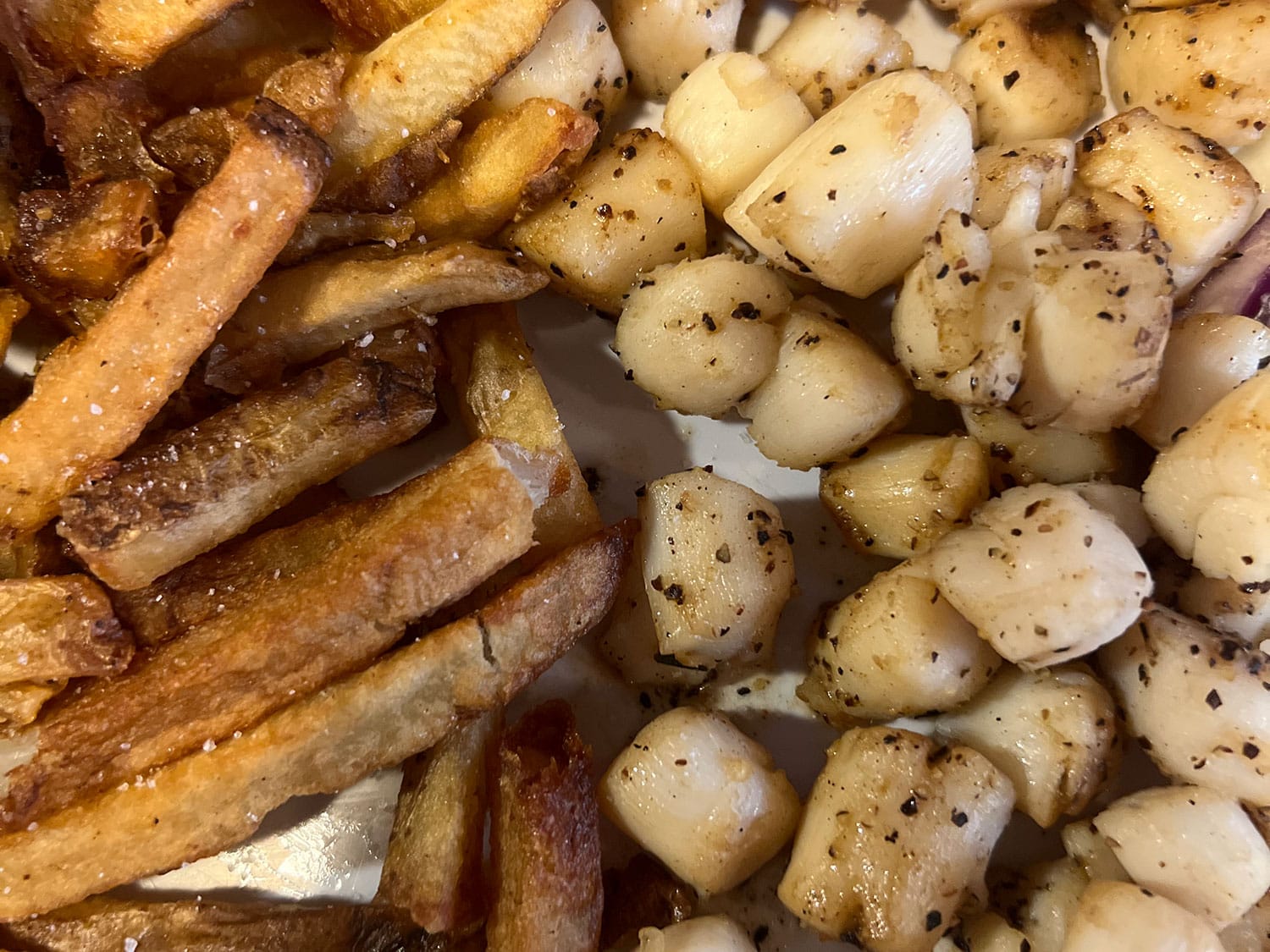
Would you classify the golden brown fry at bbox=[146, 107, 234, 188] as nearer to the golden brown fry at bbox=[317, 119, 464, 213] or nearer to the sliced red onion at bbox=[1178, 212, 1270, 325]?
the golden brown fry at bbox=[317, 119, 464, 213]

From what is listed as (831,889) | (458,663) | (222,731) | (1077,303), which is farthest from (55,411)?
(1077,303)

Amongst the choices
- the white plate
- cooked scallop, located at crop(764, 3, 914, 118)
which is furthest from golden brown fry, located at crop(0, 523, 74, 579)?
cooked scallop, located at crop(764, 3, 914, 118)

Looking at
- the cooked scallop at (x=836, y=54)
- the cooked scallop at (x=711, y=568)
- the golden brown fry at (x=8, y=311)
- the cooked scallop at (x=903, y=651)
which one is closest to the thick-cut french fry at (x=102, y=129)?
the golden brown fry at (x=8, y=311)

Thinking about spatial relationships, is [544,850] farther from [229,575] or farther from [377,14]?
[377,14]

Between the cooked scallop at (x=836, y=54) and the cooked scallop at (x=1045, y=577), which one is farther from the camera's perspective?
the cooked scallop at (x=836, y=54)

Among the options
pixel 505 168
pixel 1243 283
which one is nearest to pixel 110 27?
pixel 505 168

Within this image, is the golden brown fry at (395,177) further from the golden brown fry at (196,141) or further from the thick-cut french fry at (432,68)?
the golden brown fry at (196,141)

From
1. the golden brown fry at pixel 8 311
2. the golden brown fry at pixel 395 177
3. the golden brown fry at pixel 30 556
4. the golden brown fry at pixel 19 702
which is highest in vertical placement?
the golden brown fry at pixel 8 311
